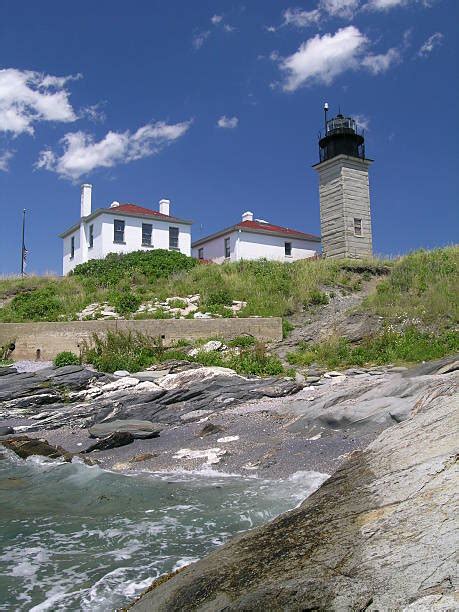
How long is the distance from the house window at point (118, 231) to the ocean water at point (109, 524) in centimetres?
2557

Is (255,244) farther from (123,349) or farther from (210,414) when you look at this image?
(210,414)

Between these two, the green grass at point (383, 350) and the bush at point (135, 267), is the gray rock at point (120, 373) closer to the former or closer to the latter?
the green grass at point (383, 350)

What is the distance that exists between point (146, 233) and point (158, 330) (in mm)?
17909

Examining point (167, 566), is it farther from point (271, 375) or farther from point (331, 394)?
point (271, 375)

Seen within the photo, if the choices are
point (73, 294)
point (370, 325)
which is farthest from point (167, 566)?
point (73, 294)

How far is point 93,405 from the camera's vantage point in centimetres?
1311

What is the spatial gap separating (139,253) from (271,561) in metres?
26.8

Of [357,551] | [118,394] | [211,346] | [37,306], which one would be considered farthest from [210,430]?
[37,306]

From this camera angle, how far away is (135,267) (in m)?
26.9

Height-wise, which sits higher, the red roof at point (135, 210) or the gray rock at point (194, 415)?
the red roof at point (135, 210)

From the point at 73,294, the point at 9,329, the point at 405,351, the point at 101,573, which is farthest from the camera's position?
the point at 73,294

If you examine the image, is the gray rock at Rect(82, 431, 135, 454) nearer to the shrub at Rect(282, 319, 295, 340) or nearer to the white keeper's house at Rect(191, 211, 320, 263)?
the shrub at Rect(282, 319, 295, 340)

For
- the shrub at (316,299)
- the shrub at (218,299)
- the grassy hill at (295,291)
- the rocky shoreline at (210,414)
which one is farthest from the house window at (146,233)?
the rocky shoreline at (210,414)

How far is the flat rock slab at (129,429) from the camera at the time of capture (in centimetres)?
1040
